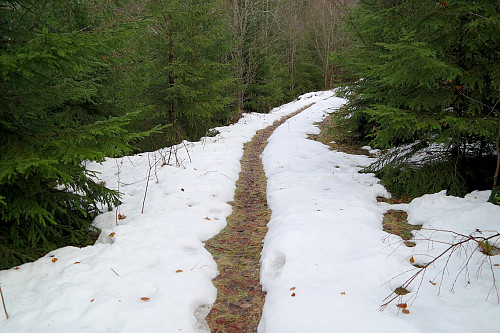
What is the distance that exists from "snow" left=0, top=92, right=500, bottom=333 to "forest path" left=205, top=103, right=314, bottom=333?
0.49ft

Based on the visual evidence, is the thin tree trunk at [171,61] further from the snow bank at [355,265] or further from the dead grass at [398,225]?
the dead grass at [398,225]

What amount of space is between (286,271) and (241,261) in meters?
0.85

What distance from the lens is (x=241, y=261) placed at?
426 cm

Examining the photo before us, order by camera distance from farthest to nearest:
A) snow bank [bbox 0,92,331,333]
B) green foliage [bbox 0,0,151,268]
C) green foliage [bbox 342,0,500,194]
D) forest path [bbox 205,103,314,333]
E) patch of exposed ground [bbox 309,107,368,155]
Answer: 1. patch of exposed ground [bbox 309,107,368,155]
2. green foliage [bbox 342,0,500,194]
3. forest path [bbox 205,103,314,333]
4. green foliage [bbox 0,0,151,268]
5. snow bank [bbox 0,92,331,333]

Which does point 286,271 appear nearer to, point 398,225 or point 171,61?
point 398,225

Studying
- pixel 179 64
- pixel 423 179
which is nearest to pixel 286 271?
pixel 423 179

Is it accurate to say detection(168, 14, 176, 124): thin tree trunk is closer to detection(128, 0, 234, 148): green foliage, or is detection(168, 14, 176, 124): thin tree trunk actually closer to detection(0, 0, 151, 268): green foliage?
detection(128, 0, 234, 148): green foliage

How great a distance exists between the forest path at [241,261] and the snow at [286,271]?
0.15 metres

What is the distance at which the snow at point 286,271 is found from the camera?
2830 mm

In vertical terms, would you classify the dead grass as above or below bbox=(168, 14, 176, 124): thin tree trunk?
below

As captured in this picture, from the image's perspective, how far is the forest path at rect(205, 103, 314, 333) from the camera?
320cm

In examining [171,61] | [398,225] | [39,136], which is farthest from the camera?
[171,61]

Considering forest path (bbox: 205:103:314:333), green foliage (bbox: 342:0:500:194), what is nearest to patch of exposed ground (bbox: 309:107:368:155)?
green foliage (bbox: 342:0:500:194)

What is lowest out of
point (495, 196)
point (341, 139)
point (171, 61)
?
point (341, 139)
